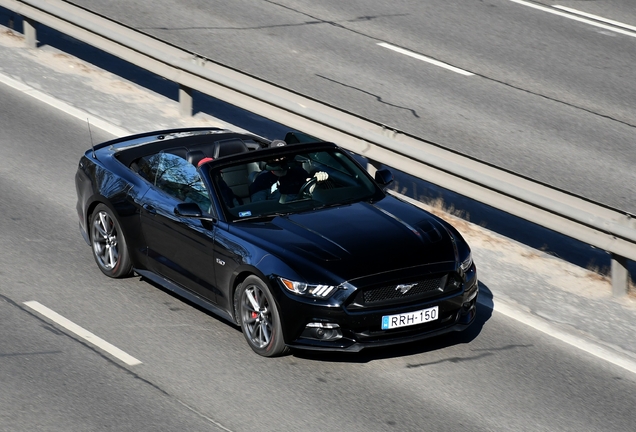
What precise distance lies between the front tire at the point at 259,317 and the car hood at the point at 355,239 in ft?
1.06

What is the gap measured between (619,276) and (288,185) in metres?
3.12

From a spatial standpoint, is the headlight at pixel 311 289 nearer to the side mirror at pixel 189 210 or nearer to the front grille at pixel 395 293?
the front grille at pixel 395 293

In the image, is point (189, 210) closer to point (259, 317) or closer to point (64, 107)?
point (259, 317)

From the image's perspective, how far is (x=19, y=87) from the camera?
15.3 metres

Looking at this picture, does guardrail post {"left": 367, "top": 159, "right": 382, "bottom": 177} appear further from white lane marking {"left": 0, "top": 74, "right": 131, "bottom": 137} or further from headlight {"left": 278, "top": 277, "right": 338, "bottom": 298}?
headlight {"left": 278, "top": 277, "right": 338, "bottom": 298}

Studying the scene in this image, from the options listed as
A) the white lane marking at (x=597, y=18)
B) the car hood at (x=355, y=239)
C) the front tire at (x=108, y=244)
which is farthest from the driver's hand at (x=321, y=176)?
the white lane marking at (x=597, y=18)

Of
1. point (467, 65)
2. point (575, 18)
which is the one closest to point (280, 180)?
point (467, 65)

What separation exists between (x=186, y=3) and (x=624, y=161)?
9349 millimetres

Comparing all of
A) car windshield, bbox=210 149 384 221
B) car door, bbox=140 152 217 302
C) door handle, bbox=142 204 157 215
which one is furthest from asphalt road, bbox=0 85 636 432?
car windshield, bbox=210 149 384 221

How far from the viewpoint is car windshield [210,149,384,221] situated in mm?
8859

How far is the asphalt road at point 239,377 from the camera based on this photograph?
7.25 m

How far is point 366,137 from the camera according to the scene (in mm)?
11531

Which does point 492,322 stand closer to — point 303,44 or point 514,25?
point 303,44

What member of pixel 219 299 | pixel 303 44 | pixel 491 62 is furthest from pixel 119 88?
pixel 219 299
